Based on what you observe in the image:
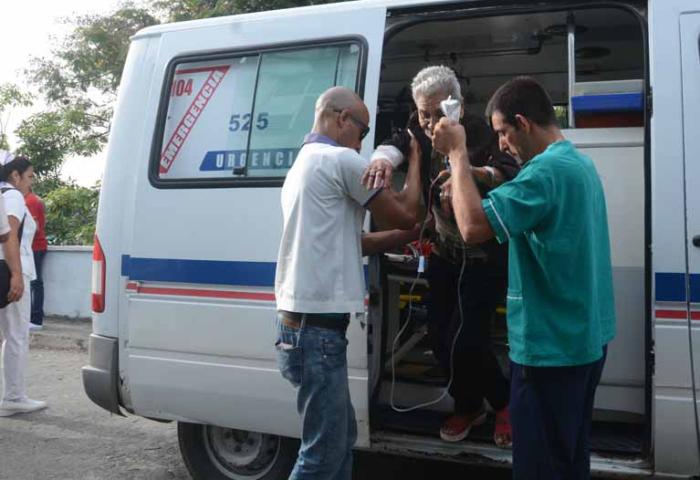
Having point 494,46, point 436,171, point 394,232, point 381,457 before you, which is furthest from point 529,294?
point 494,46

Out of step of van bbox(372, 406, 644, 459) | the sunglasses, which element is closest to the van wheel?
step of van bbox(372, 406, 644, 459)

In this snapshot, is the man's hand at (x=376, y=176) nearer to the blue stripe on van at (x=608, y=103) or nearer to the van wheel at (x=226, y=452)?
the blue stripe on van at (x=608, y=103)

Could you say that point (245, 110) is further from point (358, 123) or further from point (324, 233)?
point (324, 233)

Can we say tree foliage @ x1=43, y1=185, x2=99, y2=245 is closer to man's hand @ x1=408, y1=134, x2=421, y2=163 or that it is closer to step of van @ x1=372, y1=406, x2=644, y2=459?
step of van @ x1=372, y1=406, x2=644, y2=459

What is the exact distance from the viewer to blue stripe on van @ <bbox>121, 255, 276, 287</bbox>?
3.46m

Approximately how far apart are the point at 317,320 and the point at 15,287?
3275 mm

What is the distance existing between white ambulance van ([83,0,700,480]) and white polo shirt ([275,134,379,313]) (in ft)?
2.09

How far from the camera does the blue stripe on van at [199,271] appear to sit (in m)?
3.46

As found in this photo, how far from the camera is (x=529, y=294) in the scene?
→ 241 cm

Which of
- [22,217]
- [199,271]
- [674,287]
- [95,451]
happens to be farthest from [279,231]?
[22,217]

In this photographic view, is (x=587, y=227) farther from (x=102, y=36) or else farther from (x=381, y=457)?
(x=102, y=36)

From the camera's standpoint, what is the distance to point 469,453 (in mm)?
3285

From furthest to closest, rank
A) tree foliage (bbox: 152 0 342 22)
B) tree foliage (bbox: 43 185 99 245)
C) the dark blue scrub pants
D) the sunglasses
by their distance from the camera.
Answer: tree foliage (bbox: 43 185 99 245), tree foliage (bbox: 152 0 342 22), the sunglasses, the dark blue scrub pants

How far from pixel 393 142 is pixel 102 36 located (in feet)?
43.9
